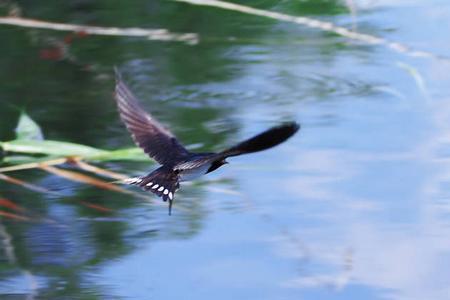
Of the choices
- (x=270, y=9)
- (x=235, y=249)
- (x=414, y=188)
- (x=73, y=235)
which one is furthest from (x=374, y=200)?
(x=270, y=9)

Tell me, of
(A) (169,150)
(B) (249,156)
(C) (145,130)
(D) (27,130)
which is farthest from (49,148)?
(A) (169,150)

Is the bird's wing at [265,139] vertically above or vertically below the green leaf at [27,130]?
above

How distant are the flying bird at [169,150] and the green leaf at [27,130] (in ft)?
3.19

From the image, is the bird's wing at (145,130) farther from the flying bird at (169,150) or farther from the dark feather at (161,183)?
the dark feather at (161,183)

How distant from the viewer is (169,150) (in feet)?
9.93

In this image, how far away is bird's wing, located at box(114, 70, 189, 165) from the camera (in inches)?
119

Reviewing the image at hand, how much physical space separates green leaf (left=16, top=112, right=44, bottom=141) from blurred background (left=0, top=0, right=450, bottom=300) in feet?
0.29

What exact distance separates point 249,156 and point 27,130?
0.65 metres

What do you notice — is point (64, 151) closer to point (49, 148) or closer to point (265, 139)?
point (49, 148)

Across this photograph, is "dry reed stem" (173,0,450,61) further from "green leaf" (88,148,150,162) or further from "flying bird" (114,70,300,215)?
"flying bird" (114,70,300,215)

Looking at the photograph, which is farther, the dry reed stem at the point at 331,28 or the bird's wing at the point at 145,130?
the dry reed stem at the point at 331,28

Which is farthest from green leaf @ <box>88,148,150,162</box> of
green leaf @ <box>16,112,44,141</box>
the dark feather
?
the dark feather

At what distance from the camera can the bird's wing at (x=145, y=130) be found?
9.95ft

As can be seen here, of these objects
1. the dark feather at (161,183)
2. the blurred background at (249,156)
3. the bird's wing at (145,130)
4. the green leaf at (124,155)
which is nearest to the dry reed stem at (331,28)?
the blurred background at (249,156)
